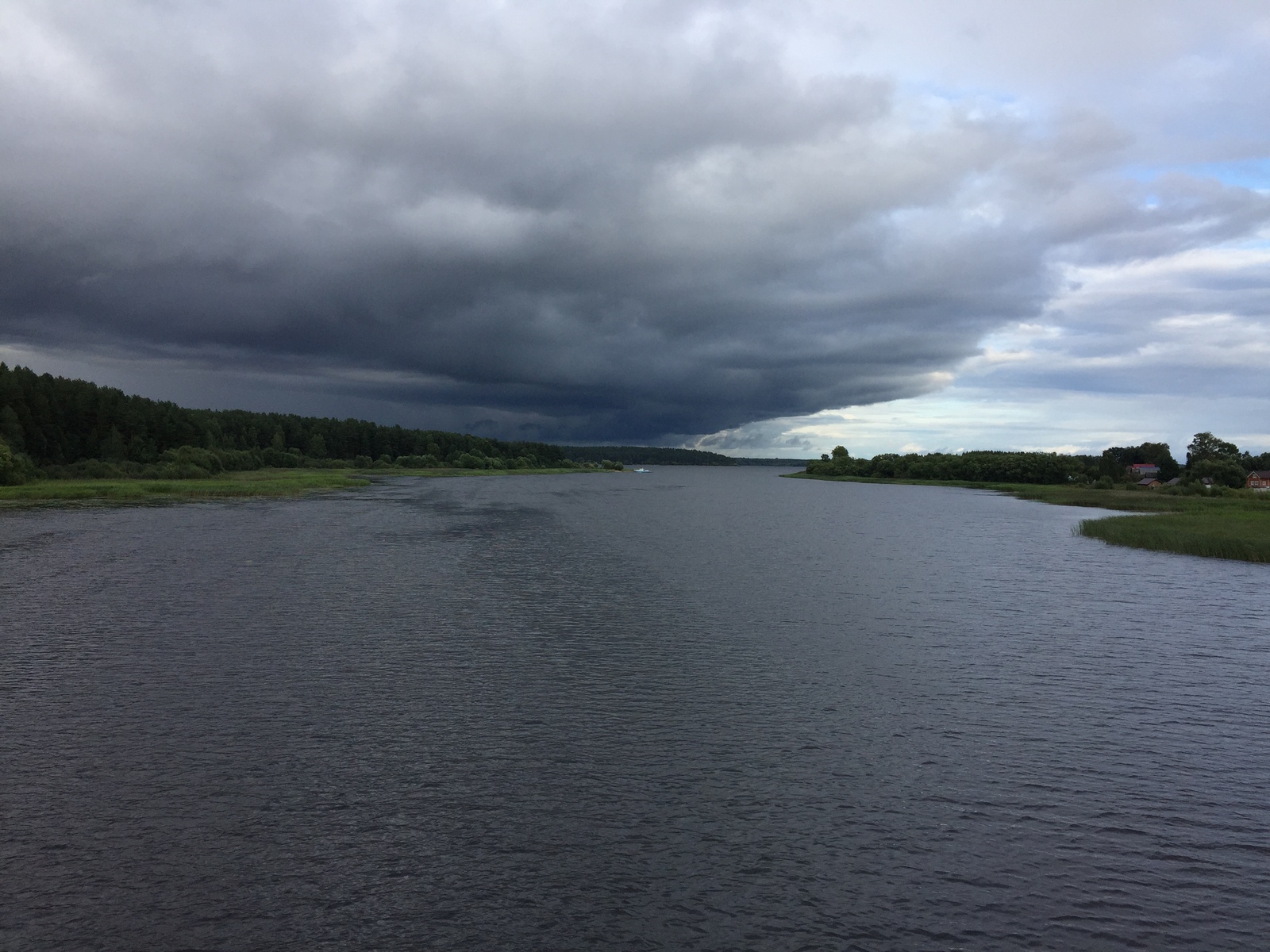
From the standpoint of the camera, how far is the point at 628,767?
19.0 meters

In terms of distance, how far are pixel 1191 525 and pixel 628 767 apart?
2951 inches

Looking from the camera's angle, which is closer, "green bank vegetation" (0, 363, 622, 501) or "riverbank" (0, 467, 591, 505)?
"riverbank" (0, 467, 591, 505)

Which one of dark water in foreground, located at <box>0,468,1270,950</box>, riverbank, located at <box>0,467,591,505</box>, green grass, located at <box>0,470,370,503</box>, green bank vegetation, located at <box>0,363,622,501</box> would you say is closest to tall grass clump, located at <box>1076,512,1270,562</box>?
dark water in foreground, located at <box>0,468,1270,950</box>

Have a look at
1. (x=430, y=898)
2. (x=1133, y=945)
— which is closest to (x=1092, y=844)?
(x=1133, y=945)

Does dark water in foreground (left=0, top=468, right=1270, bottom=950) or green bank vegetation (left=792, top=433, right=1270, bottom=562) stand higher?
green bank vegetation (left=792, top=433, right=1270, bottom=562)

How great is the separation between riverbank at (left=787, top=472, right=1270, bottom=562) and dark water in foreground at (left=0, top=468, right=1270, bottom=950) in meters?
20.2

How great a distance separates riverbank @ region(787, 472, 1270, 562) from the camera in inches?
2431

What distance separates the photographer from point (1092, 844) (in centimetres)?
1540

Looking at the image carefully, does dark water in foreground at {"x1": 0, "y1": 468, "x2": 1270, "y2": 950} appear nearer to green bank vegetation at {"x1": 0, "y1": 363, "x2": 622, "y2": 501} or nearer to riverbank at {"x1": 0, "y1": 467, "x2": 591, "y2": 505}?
riverbank at {"x1": 0, "y1": 467, "x2": 591, "y2": 505}

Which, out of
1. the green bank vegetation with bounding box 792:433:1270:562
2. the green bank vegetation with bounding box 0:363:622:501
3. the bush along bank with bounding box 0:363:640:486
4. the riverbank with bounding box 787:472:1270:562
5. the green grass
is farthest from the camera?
the bush along bank with bounding box 0:363:640:486

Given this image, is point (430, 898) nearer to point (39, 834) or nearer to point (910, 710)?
point (39, 834)

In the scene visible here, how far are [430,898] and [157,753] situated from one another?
33.2 ft

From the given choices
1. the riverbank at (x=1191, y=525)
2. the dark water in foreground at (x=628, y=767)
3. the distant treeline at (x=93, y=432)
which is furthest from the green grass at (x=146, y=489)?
the riverbank at (x=1191, y=525)

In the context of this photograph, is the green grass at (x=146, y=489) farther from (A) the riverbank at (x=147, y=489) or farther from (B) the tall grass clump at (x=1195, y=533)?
Answer: (B) the tall grass clump at (x=1195, y=533)
